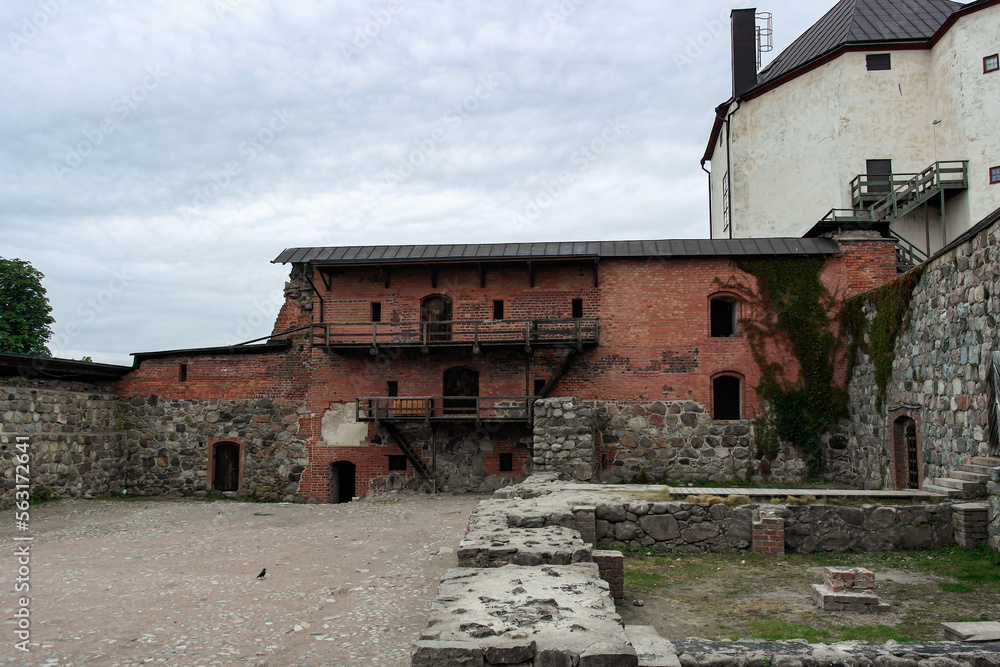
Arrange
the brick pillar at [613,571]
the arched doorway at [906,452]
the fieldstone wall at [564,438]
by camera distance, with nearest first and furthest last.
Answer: the brick pillar at [613,571] < the arched doorway at [906,452] < the fieldstone wall at [564,438]

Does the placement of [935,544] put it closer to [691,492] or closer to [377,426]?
[691,492]

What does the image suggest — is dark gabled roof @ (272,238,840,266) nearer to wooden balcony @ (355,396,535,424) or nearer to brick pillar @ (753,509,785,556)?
wooden balcony @ (355,396,535,424)

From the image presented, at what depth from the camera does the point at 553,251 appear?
18.1 meters

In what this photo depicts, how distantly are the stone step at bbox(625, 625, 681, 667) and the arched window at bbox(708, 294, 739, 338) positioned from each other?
13.9 meters

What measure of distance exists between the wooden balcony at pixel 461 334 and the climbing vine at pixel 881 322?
6.19m


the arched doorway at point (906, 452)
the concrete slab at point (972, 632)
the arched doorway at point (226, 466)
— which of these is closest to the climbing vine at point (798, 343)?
the arched doorway at point (906, 452)

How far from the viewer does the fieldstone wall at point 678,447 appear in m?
16.9


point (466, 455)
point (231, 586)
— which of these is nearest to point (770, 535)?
point (231, 586)

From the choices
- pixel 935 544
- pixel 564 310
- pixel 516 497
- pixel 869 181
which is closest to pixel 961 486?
pixel 935 544

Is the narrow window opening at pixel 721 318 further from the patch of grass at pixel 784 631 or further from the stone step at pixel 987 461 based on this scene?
the patch of grass at pixel 784 631

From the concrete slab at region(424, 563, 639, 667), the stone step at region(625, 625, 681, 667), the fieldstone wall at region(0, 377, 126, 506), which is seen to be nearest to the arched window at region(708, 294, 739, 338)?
the concrete slab at region(424, 563, 639, 667)

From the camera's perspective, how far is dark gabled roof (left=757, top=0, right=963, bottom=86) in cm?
2219

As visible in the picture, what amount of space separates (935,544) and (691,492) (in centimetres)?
328

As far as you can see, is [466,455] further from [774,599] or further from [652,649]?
[652,649]
